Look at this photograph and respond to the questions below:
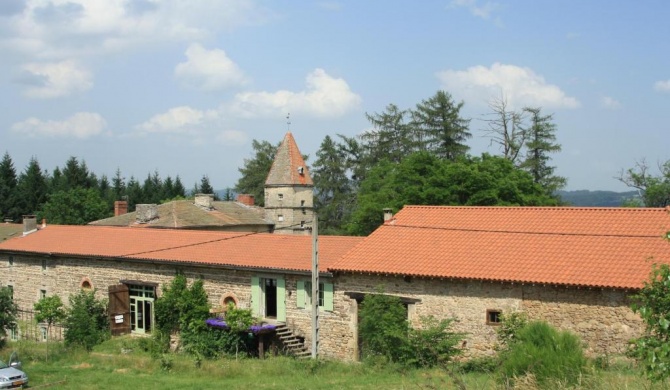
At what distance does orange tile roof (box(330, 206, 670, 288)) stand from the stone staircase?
353 centimetres

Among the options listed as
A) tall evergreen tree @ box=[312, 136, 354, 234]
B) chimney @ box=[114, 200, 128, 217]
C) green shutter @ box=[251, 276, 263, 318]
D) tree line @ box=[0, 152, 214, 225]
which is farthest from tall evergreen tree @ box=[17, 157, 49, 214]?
green shutter @ box=[251, 276, 263, 318]

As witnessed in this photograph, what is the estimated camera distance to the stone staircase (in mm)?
24047

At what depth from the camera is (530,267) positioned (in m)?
20.2

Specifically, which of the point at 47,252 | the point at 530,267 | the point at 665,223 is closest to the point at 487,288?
the point at 530,267

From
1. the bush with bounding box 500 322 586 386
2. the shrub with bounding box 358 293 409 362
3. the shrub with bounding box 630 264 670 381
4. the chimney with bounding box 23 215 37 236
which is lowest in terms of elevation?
the shrub with bounding box 358 293 409 362

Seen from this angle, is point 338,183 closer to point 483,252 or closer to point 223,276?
point 223,276

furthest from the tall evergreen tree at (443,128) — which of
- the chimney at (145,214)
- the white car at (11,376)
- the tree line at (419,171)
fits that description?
the white car at (11,376)

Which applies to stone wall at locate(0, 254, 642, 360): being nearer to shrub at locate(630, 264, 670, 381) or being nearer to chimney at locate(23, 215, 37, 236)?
chimney at locate(23, 215, 37, 236)

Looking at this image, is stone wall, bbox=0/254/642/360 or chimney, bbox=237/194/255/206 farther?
chimney, bbox=237/194/255/206

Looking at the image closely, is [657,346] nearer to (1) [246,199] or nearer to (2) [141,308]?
(2) [141,308]

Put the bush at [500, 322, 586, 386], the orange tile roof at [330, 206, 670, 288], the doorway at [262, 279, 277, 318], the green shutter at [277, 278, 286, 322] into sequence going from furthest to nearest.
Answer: the doorway at [262, 279, 277, 318] → the green shutter at [277, 278, 286, 322] → the orange tile roof at [330, 206, 670, 288] → the bush at [500, 322, 586, 386]

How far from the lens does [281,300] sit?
25.0m

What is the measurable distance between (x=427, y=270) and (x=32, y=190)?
6140cm

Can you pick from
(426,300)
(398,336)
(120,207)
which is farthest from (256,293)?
(120,207)
